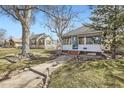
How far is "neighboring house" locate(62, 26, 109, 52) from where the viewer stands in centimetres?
441

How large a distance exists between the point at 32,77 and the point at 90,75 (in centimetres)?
93

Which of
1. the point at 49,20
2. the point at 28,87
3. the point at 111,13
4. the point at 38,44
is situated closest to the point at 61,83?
the point at 28,87

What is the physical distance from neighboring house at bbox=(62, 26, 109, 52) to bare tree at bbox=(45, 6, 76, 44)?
12 cm

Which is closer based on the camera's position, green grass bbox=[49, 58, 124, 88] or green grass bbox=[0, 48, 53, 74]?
green grass bbox=[49, 58, 124, 88]

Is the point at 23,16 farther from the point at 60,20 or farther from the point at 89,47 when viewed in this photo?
the point at 89,47

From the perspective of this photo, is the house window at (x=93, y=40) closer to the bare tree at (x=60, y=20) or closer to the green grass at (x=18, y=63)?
the bare tree at (x=60, y=20)

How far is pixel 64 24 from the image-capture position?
4.45m

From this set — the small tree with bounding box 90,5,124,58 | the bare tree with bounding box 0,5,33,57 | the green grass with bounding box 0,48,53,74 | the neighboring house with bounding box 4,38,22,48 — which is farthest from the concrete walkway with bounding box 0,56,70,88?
the small tree with bounding box 90,5,124,58

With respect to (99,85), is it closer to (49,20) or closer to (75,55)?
(75,55)

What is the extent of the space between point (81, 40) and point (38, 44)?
0.75 metres

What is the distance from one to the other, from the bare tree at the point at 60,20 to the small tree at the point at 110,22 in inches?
15.6

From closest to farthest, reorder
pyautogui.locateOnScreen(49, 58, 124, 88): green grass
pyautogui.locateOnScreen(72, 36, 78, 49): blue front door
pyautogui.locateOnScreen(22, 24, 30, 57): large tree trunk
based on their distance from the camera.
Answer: pyautogui.locateOnScreen(49, 58, 124, 88): green grass < pyautogui.locateOnScreen(22, 24, 30, 57): large tree trunk < pyautogui.locateOnScreen(72, 36, 78, 49): blue front door

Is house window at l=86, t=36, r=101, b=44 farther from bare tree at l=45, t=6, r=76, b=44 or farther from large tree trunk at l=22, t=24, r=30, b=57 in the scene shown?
large tree trunk at l=22, t=24, r=30, b=57

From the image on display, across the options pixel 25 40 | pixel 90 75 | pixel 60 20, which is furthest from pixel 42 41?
pixel 90 75
